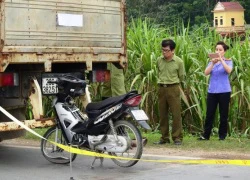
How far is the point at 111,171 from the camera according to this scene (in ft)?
26.1

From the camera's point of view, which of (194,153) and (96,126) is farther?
(194,153)

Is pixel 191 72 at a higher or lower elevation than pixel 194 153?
higher

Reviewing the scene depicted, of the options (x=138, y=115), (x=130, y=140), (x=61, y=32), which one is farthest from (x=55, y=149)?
(x=61, y=32)

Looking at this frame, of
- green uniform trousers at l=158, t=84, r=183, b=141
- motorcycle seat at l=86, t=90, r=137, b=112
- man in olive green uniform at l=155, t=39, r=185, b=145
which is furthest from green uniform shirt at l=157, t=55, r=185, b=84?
motorcycle seat at l=86, t=90, r=137, b=112

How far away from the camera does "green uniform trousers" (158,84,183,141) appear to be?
33.2 ft

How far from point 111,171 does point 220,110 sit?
122 inches

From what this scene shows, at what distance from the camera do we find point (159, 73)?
33.8 ft

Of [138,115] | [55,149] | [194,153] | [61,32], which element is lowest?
[194,153]

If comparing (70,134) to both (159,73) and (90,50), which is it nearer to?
(90,50)

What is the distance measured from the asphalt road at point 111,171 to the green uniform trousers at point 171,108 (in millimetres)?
1816

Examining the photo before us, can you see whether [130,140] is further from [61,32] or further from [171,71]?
[171,71]

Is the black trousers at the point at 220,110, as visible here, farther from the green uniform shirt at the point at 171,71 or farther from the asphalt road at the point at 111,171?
the asphalt road at the point at 111,171

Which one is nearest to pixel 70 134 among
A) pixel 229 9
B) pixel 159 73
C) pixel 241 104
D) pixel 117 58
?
pixel 117 58

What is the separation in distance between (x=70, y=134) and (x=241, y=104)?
4159 mm
